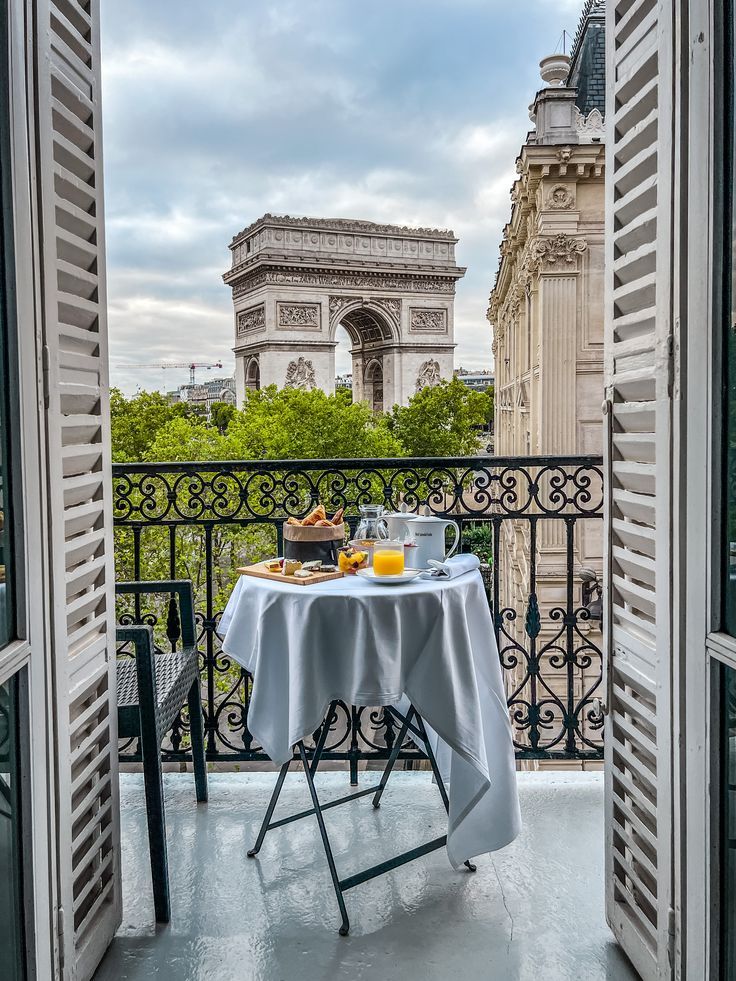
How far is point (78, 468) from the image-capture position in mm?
1711

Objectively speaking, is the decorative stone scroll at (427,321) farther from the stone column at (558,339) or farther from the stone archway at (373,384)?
the stone column at (558,339)

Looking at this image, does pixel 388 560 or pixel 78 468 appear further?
pixel 388 560

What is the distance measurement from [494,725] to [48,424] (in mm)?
1378

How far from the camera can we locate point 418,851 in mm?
2135

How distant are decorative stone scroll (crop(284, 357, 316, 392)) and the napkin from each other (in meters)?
37.8

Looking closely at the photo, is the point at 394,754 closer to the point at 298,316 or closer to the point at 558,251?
the point at 558,251

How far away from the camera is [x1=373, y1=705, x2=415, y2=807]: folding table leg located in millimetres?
2231

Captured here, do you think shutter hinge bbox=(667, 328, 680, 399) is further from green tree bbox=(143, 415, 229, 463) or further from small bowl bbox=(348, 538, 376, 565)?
green tree bbox=(143, 415, 229, 463)

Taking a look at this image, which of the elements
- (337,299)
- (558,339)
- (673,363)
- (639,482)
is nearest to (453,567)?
(639,482)

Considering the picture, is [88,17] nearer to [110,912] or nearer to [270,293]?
[110,912]

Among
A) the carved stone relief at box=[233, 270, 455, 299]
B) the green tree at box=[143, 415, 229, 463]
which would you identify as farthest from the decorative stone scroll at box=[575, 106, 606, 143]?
the carved stone relief at box=[233, 270, 455, 299]

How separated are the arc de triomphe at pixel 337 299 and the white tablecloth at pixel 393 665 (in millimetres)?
37967

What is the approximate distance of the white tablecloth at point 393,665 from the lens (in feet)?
6.10

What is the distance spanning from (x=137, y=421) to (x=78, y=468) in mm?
29696
